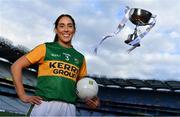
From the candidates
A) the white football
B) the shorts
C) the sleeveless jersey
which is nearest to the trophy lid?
the white football

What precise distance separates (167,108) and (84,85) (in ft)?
121

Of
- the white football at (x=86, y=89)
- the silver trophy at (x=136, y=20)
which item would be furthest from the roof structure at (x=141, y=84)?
the white football at (x=86, y=89)

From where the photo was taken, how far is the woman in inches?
134

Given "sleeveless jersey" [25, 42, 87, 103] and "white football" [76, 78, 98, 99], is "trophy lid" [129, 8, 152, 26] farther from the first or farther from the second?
"sleeveless jersey" [25, 42, 87, 103]

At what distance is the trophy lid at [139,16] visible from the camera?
1611 cm

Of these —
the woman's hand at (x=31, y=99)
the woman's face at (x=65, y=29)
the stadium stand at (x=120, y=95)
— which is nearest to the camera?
the woman's hand at (x=31, y=99)

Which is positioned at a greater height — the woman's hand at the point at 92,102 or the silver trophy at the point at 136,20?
the silver trophy at the point at 136,20

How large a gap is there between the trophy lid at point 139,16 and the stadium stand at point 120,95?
19.7m

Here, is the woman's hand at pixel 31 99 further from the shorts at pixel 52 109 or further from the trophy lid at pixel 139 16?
the trophy lid at pixel 139 16

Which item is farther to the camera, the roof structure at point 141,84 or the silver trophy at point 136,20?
the roof structure at point 141,84

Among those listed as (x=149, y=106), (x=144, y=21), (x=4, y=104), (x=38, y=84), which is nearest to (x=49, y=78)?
(x=38, y=84)

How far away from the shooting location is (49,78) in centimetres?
351

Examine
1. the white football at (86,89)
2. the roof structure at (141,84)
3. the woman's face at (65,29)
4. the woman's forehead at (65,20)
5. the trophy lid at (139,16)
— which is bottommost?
the white football at (86,89)

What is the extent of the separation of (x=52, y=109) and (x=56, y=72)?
1.13 ft
